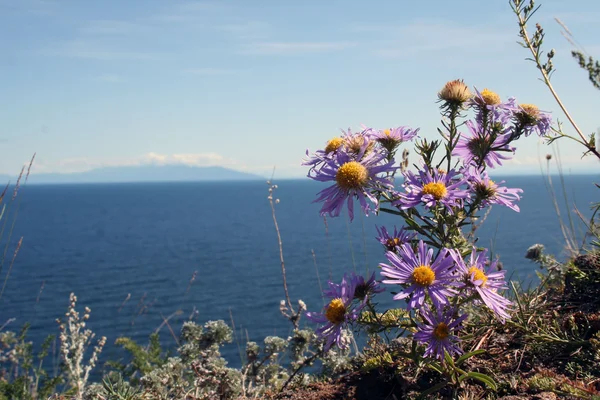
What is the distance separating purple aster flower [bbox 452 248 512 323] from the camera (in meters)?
1.95

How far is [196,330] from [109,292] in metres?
28.6

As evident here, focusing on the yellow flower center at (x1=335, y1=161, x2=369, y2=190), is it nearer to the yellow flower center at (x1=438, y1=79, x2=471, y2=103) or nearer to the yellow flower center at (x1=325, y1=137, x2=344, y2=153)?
the yellow flower center at (x1=325, y1=137, x2=344, y2=153)

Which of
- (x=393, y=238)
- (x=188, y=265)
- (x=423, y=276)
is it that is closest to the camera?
(x=423, y=276)

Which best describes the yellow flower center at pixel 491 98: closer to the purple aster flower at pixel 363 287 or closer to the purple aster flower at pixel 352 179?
the purple aster flower at pixel 352 179

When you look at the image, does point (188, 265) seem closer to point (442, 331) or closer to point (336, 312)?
point (336, 312)

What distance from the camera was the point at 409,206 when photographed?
200 cm

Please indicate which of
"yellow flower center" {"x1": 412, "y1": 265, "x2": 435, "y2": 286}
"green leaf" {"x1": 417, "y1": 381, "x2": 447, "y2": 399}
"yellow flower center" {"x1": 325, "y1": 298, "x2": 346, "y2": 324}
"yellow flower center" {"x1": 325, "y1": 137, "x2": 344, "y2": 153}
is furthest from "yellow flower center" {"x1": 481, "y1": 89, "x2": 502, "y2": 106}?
"green leaf" {"x1": 417, "y1": 381, "x2": 447, "y2": 399}

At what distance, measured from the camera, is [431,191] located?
2021 mm

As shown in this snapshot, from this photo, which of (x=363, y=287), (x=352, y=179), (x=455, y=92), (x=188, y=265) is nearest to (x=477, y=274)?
(x=363, y=287)

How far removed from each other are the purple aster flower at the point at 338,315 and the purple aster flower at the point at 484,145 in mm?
785

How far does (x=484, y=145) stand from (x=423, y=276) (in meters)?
0.70

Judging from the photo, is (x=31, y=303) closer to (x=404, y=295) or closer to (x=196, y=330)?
(x=196, y=330)

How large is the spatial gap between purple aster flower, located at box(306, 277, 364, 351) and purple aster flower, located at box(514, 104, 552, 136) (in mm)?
996

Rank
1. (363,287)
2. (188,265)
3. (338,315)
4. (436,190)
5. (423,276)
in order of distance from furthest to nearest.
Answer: (188,265)
(363,287)
(338,315)
(436,190)
(423,276)
